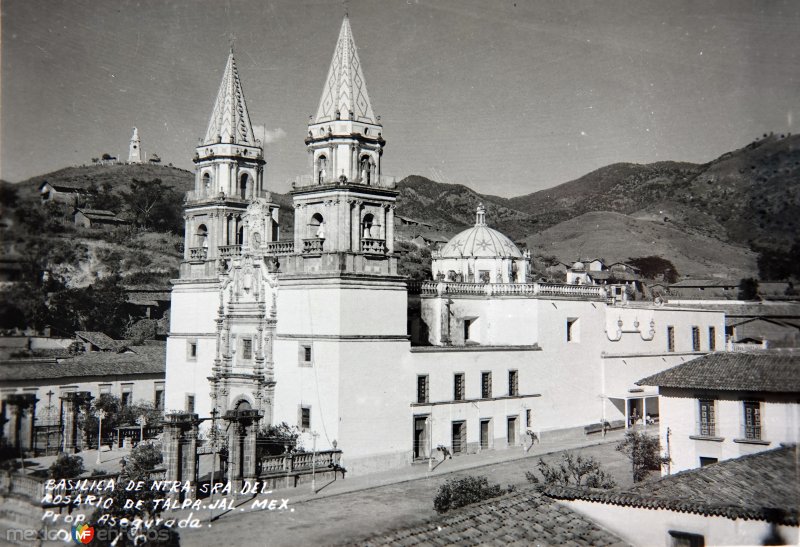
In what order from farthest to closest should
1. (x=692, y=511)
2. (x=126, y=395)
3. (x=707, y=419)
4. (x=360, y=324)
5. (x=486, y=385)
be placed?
(x=126, y=395) < (x=486, y=385) < (x=360, y=324) < (x=707, y=419) < (x=692, y=511)

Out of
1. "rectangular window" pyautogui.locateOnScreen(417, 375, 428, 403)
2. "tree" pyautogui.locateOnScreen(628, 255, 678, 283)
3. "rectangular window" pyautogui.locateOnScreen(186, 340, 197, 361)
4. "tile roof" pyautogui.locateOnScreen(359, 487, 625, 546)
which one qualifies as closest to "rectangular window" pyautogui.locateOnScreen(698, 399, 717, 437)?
"tile roof" pyautogui.locateOnScreen(359, 487, 625, 546)

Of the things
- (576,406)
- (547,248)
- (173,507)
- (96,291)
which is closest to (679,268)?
(547,248)

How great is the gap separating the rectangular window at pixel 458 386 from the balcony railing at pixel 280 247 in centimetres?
942

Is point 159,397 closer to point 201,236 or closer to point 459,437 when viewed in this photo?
point 201,236

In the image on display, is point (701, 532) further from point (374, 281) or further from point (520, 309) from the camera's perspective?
point (520, 309)

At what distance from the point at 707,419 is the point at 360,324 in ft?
44.8

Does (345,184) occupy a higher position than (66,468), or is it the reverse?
(345,184)

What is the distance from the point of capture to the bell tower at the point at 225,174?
40.3m

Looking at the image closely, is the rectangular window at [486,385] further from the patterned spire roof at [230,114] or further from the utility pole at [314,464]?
the patterned spire roof at [230,114]

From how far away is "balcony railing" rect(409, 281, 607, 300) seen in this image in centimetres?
4009

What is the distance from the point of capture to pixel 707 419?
87.5ft

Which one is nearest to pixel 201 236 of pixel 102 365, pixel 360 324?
pixel 102 365

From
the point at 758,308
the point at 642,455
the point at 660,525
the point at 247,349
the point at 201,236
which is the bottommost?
the point at 642,455

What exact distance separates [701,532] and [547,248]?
8686cm
